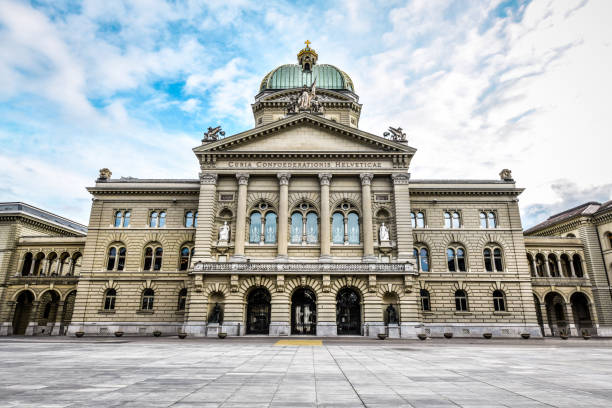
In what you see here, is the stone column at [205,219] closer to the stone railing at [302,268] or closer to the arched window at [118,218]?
the stone railing at [302,268]

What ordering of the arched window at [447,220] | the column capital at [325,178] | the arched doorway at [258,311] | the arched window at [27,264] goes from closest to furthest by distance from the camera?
the arched doorway at [258,311] < the column capital at [325,178] < the arched window at [447,220] < the arched window at [27,264]

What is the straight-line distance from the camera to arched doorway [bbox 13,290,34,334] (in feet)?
155

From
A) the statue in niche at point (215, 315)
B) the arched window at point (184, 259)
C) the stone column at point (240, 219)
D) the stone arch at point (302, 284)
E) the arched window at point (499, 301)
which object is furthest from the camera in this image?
the arched window at point (184, 259)

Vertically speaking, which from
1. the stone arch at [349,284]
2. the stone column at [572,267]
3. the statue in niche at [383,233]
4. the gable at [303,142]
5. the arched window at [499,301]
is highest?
the gable at [303,142]

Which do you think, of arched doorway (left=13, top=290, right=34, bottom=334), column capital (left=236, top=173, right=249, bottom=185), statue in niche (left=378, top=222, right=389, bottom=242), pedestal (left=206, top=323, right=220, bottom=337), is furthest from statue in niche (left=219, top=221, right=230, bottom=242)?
arched doorway (left=13, top=290, right=34, bottom=334)

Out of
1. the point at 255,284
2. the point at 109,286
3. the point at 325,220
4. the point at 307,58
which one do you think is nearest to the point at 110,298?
the point at 109,286

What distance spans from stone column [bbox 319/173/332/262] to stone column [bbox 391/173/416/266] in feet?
23.1

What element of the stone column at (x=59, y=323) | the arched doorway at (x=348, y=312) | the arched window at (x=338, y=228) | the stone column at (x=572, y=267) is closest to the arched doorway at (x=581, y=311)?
the stone column at (x=572, y=267)

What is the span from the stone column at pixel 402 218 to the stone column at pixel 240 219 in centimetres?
1582

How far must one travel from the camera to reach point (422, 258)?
44.8m

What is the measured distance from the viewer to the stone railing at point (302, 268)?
36.9 metres

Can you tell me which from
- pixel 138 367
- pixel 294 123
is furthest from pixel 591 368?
pixel 294 123

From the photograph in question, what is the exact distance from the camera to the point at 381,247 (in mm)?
39562

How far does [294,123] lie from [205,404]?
36.3 metres
